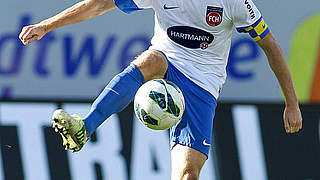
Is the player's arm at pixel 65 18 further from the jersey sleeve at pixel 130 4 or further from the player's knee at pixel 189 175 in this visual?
the player's knee at pixel 189 175

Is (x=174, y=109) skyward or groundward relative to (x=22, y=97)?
skyward

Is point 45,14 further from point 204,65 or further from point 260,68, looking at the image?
point 204,65

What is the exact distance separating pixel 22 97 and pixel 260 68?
3249 millimetres

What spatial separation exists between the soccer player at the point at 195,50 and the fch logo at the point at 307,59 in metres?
4.13

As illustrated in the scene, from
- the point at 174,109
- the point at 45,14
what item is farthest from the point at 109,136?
the point at 174,109

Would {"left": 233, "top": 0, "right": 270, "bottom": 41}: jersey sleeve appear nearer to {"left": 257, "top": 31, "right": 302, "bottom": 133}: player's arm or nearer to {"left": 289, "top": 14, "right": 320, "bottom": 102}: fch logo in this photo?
{"left": 257, "top": 31, "right": 302, "bottom": 133}: player's arm

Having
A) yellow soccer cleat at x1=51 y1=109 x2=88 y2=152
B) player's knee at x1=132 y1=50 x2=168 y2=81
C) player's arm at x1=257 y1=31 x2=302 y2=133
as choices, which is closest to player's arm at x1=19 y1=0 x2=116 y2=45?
player's knee at x1=132 y1=50 x2=168 y2=81

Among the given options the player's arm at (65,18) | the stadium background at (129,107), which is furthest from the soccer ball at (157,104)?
the stadium background at (129,107)

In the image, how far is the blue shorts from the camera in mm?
6785

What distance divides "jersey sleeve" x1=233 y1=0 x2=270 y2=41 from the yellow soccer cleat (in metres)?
1.70

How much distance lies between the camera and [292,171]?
32.6 ft

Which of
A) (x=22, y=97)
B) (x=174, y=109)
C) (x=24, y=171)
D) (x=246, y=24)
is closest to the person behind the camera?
(x=174, y=109)

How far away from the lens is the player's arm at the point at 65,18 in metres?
6.20

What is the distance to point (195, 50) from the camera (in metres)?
6.78
